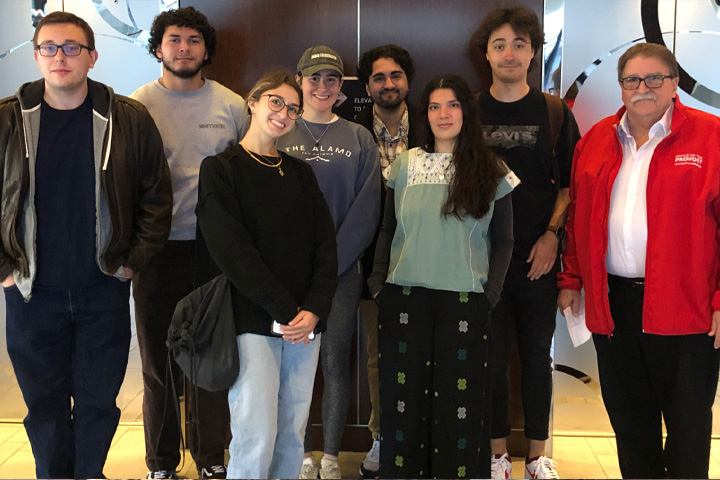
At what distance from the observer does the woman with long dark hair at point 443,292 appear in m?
2.50

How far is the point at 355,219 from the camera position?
282cm

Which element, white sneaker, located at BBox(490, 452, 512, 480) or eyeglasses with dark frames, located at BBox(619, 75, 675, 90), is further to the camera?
white sneaker, located at BBox(490, 452, 512, 480)

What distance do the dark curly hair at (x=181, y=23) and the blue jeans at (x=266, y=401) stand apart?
1.57 m

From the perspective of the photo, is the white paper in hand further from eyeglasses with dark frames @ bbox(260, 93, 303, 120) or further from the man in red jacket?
eyeglasses with dark frames @ bbox(260, 93, 303, 120)

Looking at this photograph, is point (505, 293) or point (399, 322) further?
point (505, 293)

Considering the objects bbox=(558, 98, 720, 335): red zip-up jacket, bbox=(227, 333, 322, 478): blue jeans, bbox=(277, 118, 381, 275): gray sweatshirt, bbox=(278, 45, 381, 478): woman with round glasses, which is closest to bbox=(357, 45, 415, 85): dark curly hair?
bbox=(278, 45, 381, 478): woman with round glasses

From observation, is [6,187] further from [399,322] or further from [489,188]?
[489,188]

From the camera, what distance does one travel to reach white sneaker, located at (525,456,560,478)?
303 centimetres

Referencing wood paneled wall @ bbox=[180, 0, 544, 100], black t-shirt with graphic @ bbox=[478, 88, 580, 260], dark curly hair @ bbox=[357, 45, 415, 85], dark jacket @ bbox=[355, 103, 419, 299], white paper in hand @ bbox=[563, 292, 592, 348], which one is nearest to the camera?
white paper in hand @ bbox=[563, 292, 592, 348]

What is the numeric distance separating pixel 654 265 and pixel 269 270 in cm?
135

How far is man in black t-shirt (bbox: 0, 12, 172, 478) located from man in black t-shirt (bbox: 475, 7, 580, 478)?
147cm

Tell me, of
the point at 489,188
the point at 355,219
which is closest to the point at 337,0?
the point at 355,219

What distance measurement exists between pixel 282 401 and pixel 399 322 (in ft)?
1.75

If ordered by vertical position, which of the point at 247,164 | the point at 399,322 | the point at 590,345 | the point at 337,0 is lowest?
the point at 590,345
